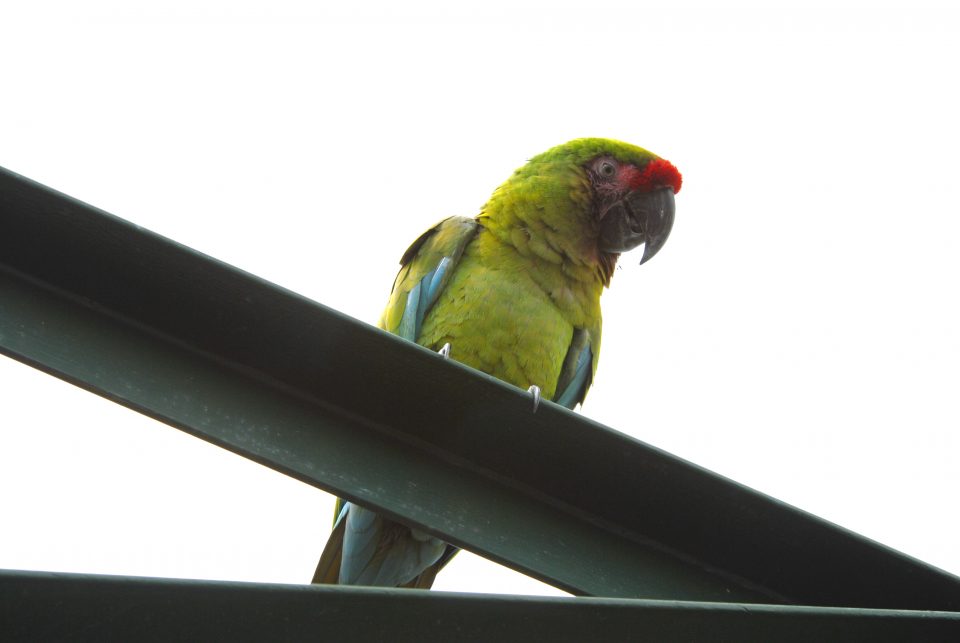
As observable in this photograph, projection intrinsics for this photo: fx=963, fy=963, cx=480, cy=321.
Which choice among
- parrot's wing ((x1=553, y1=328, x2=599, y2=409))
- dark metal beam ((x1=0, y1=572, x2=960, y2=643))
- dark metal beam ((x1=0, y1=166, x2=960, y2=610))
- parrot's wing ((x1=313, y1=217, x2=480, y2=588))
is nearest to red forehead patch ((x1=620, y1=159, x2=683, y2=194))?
parrot's wing ((x1=553, y1=328, x2=599, y2=409))

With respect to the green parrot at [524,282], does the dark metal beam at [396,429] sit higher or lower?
lower

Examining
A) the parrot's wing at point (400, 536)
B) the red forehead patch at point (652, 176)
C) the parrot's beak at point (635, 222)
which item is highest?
the red forehead patch at point (652, 176)

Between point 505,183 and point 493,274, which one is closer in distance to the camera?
point 493,274

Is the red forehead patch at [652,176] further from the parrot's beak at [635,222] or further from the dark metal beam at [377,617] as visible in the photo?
the dark metal beam at [377,617]

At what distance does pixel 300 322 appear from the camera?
170cm

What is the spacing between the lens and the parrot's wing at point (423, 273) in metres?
4.44

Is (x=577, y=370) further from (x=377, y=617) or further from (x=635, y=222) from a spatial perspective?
(x=377, y=617)

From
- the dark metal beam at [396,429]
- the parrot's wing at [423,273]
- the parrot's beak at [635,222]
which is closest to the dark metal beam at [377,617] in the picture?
the dark metal beam at [396,429]

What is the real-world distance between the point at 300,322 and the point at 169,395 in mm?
258

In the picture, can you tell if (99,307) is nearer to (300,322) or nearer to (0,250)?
(0,250)

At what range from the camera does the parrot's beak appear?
193 inches

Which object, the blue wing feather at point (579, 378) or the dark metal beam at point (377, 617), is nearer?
the dark metal beam at point (377, 617)

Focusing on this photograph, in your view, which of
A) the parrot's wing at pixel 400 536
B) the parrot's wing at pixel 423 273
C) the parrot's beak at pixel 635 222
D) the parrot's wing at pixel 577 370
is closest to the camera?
the parrot's wing at pixel 400 536

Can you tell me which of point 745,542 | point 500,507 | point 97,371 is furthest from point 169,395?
point 745,542
